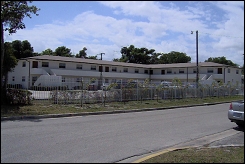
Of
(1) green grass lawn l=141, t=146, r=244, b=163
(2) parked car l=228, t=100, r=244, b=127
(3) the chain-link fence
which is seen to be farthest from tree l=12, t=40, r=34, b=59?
(1) green grass lawn l=141, t=146, r=244, b=163

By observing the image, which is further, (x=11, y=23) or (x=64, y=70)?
(x=64, y=70)

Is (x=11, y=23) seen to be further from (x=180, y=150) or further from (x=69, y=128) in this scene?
(x=180, y=150)

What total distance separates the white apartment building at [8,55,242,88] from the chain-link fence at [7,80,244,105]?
13.5 m

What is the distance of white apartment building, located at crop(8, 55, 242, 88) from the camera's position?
43031mm

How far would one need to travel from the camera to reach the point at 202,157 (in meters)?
5.77

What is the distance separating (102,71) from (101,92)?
32717 mm

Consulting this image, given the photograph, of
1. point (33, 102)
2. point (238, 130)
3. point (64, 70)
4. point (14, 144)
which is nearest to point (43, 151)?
point (14, 144)

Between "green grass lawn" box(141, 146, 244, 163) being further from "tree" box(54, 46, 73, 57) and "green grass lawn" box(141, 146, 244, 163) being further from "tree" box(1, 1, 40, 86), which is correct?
"tree" box(54, 46, 73, 57)

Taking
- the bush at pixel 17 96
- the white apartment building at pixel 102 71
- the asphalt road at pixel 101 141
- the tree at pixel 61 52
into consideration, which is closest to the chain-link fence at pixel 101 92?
the bush at pixel 17 96

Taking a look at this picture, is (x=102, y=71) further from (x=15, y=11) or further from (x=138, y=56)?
(x=15, y=11)

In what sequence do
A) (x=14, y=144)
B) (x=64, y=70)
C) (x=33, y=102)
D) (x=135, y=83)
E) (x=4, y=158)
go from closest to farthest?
(x=4, y=158) → (x=14, y=144) → (x=33, y=102) → (x=135, y=83) → (x=64, y=70)

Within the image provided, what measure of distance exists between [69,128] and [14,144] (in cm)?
296

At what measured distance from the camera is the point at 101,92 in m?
19.9

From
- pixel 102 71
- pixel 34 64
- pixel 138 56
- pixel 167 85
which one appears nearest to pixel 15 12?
pixel 167 85
